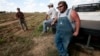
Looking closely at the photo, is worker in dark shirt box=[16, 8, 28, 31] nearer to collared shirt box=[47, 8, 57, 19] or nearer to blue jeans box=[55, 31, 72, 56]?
collared shirt box=[47, 8, 57, 19]


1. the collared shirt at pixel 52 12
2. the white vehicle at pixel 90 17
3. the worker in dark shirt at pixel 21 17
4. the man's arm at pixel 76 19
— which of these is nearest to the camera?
the man's arm at pixel 76 19

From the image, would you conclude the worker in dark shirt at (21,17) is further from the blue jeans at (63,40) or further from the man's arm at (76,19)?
the man's arm at (76,19)

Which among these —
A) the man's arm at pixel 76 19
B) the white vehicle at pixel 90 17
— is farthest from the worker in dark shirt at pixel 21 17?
the man's arm at pixel 76 19

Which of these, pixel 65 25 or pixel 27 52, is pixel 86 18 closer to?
pixel 65 25

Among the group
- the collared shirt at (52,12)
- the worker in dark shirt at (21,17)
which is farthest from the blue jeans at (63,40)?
the worker in dark shirt at (21,17)

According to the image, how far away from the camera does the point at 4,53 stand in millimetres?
5301

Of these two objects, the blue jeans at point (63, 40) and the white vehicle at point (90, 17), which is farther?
the white vehicle at point (90, 17)

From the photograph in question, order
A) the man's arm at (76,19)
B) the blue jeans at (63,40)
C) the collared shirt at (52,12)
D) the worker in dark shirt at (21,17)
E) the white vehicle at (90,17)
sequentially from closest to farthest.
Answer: the man's arm at (76,19) → the blue jeans at (63,40) → the white vehicle at (90,17) → the collared shirt at (52,12) → the worker in dark shirt at (21,17)

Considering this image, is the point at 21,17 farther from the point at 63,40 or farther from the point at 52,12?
the point at 63,40

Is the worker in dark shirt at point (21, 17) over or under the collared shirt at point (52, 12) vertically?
under

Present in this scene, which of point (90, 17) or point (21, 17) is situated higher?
point (90, 17)

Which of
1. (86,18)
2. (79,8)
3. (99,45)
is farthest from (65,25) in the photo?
(79,8)

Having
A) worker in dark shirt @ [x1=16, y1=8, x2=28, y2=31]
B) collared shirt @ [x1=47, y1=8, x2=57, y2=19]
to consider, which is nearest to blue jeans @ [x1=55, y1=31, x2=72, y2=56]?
collared shirt @ [x1=47, y1=8, x2=57, y2=19]

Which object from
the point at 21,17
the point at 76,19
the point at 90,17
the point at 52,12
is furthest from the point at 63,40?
the point at 21,17
